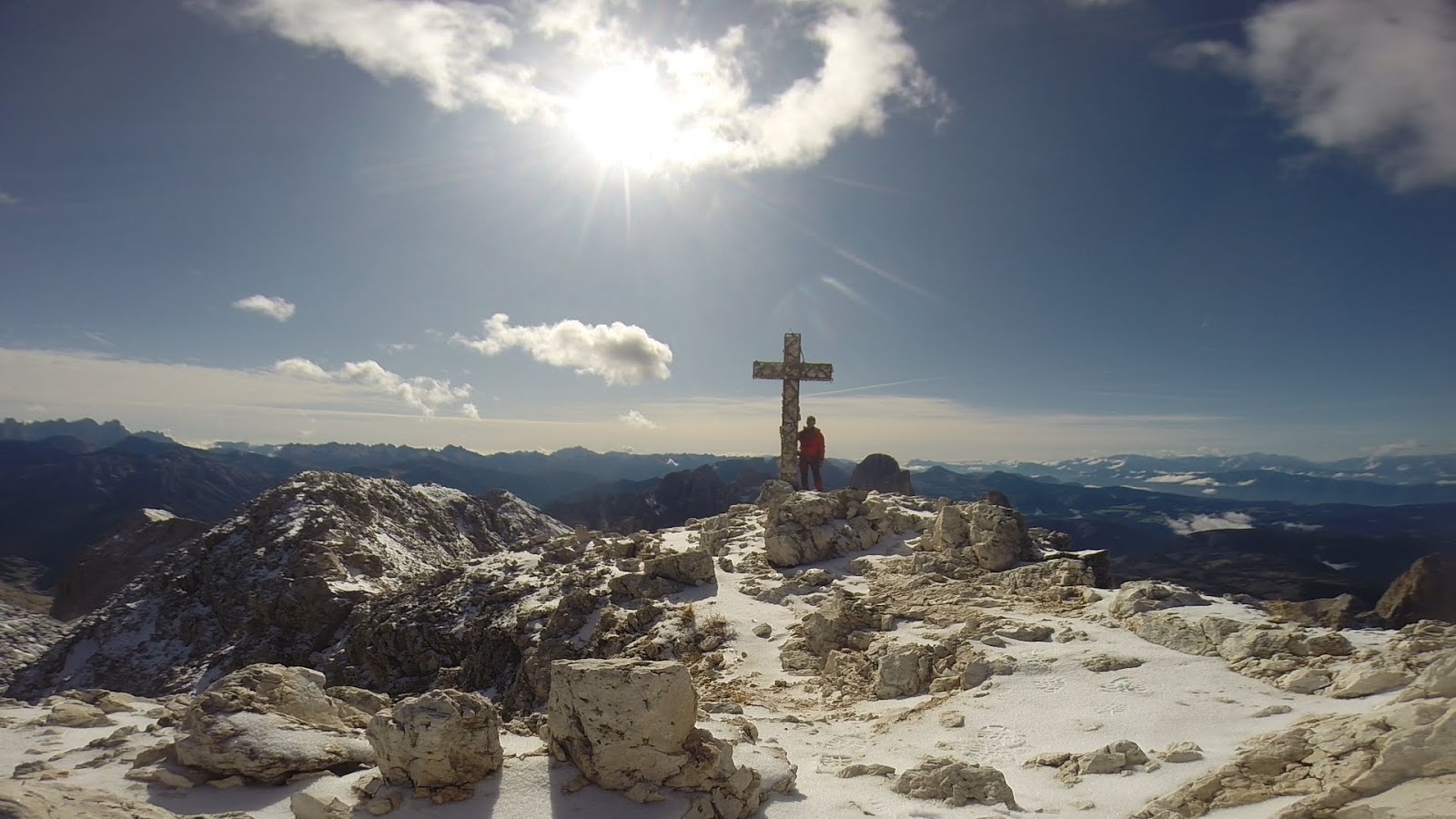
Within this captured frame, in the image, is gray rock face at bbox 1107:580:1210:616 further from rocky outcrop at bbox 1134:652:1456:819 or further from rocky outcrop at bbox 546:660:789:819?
rocky outcrop at bbox 546:660:789:819

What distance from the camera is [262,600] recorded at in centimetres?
3003

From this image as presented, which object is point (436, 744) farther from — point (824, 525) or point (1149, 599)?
point (824, 525)

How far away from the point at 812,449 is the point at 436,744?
2107cm

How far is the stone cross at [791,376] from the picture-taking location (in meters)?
27.6

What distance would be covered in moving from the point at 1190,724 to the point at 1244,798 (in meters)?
2.93

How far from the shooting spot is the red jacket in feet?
85.7

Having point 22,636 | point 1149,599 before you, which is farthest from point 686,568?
point 22,636

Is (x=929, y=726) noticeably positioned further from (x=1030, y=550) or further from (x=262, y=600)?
(x=262, y=600)

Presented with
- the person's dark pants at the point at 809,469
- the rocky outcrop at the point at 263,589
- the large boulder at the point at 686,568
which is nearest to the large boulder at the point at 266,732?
the large boulder at the point at 686,568

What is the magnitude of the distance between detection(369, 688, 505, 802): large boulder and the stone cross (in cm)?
2166

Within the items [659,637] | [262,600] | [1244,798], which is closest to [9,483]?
[262,600]

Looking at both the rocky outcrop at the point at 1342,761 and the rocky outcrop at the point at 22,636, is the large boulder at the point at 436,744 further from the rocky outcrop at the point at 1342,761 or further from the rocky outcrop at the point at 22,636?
the rocky outcrop at the point at 22,636

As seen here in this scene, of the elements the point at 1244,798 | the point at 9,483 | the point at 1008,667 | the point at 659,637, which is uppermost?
the point at 1244,798

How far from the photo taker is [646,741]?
650 centimetres
